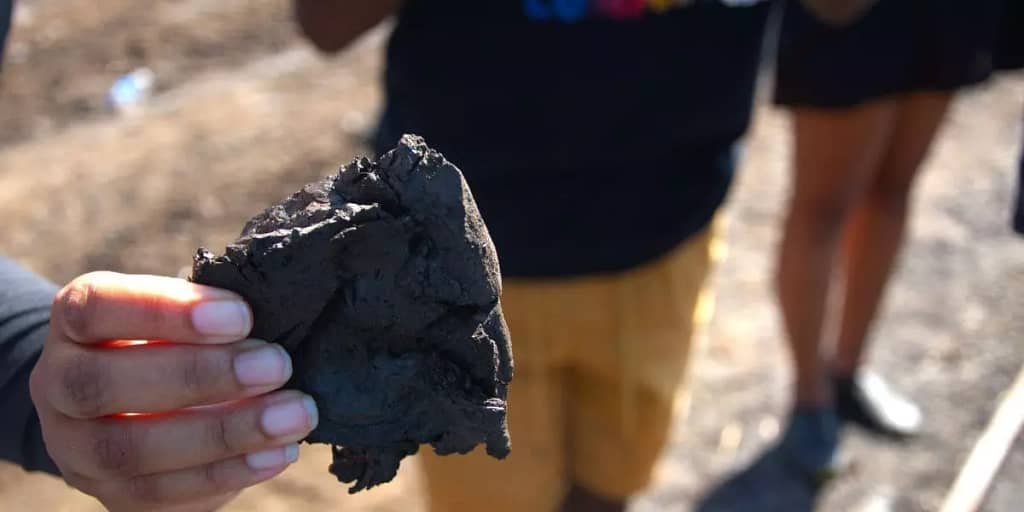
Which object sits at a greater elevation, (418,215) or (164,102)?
(418,215)

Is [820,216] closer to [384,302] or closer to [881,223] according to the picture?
[881,223]

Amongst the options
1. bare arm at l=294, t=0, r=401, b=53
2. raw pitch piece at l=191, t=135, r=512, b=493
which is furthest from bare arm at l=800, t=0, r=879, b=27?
raw pitch piece at l=191, t=135, r=512, b=493

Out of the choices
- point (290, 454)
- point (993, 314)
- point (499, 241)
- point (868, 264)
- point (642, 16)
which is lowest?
point (993, 314)

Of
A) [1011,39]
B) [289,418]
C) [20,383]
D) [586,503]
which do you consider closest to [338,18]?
[20,383]

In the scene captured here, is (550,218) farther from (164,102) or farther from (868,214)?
(164,102)

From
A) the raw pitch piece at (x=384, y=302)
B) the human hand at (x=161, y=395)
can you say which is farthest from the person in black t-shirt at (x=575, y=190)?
the raw pitch piece at (x=384, y=302)

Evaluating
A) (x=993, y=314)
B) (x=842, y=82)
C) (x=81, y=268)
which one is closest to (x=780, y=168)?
(x=993, y=314)
